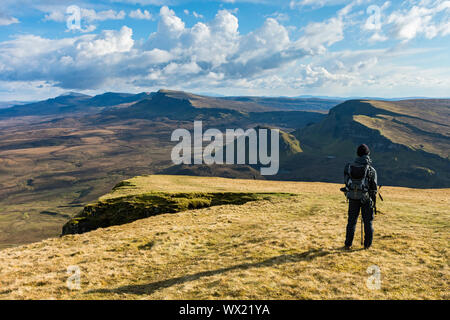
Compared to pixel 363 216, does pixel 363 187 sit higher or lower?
higher

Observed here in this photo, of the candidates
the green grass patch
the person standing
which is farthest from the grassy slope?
the green grass patch

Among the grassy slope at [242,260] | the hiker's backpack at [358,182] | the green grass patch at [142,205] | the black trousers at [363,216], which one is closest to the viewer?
the grassy slope at [242,260]

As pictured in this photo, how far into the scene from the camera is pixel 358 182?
13320 millimetres

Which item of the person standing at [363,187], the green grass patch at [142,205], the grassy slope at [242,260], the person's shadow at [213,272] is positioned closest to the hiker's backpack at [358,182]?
the person standing at [363,187]

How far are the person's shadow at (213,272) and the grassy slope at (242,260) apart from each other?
1.9 inches

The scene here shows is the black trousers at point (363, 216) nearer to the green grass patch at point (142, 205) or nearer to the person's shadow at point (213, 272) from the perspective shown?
the person's shadow at point (213, 272)

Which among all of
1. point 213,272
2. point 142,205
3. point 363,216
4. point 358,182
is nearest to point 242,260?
point 213,272

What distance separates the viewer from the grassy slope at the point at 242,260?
1013 cm

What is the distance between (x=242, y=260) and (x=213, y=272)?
73.9 inches

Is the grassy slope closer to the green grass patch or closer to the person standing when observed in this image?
the person standing

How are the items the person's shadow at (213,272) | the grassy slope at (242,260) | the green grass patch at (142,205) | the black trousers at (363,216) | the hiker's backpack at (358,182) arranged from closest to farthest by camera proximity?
the grassy slope at (242,260), the person's shadow at (213,272), the hiker's backpack at (358,182), the black trousers at (363,216), the green grass patch at (142,205)

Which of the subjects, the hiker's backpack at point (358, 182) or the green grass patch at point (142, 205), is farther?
the green grass patch at point (142, 205)

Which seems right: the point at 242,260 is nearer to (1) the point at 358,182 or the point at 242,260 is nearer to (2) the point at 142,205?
(1) the point at 358,182
